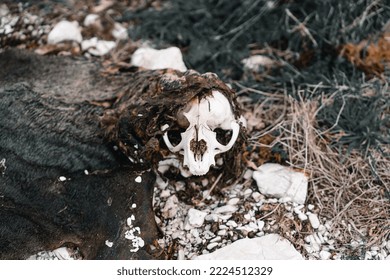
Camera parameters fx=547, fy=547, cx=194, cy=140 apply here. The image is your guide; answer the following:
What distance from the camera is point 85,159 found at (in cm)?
236

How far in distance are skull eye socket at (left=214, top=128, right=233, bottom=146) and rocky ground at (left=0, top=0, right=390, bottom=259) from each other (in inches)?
7.0

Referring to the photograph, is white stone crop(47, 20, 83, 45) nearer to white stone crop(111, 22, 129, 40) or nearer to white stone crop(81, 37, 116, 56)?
white stone crop(81, 37, 116, 56)

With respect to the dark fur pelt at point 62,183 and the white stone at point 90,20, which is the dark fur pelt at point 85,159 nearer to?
the dark fur pelt at point 62,183

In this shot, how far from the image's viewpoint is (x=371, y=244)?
7.86 feet

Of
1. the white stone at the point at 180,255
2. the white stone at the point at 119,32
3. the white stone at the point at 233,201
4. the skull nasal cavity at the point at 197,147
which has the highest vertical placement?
the skull nasal cavity at the point at 197,147

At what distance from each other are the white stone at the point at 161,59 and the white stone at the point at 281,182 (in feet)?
2.25

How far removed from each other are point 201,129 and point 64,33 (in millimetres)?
1264

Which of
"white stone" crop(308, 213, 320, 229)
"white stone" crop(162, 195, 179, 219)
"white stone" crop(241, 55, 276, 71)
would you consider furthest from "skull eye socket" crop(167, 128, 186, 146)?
"white stone" crop(241, 55, 276, 71)

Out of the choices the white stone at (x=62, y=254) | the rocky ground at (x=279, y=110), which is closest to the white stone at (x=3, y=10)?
the rocky ground at (x=279, y=110)

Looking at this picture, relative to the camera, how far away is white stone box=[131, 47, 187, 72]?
2.82 metres

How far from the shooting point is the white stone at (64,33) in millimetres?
3031

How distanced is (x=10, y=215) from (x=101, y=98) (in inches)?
25.9

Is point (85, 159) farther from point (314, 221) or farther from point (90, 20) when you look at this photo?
point (90, 20)

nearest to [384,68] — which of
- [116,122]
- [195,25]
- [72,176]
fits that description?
[195,25]
